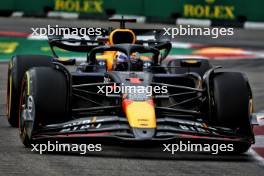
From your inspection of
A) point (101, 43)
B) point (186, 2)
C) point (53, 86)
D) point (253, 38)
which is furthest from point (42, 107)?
point (186, 2)

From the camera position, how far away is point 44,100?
1174 centimetres

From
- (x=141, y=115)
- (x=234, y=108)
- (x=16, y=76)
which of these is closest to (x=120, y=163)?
(x=141, y=115)

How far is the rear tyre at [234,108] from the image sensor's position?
38.7ft

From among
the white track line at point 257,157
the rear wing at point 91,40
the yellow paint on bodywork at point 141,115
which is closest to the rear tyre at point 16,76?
the rear wing at point 91,40

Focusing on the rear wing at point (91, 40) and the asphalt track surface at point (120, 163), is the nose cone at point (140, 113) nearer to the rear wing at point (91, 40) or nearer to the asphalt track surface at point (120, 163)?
the asphalt track surface at point (120, 163)

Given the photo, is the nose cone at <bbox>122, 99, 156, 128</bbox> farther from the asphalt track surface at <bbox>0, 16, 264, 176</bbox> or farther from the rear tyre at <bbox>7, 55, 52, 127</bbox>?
the rear tyre at <bbox>7, 55, 52, 127</bbox>

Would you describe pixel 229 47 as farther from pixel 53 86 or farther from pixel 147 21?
pixel 53 86

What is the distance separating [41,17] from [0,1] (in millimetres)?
1407

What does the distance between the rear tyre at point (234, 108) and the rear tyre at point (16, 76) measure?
9.79 feet

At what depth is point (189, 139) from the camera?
37.2 ft

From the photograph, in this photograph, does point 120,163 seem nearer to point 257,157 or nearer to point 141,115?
point 141,115

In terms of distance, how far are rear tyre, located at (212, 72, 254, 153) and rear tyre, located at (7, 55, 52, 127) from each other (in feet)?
9.79

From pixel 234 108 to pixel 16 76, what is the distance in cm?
337

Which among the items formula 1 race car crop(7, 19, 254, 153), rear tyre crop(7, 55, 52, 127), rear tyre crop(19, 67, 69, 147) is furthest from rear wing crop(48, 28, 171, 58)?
rear tyre crop(19, 67, 69, 147)
